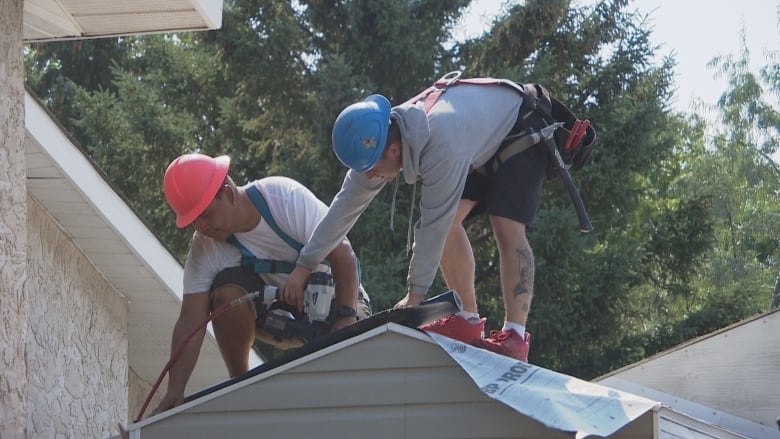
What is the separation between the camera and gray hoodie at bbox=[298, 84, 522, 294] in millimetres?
4418

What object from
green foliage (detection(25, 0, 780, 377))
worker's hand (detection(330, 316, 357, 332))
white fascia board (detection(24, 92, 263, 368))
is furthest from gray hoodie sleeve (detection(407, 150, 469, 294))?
green foliage (detection(25, 0, 780, 377))

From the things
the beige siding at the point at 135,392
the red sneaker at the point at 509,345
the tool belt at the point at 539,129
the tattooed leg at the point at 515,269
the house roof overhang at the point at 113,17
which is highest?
the house roof overhang at the point at 113,17

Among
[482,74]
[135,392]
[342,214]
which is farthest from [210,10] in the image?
[482,74]

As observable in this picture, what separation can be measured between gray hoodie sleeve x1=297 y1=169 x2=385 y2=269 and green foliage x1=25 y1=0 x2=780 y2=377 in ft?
30.9

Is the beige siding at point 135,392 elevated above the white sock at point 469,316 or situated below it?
below

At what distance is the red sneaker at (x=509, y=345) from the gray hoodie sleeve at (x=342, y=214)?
2.42ft

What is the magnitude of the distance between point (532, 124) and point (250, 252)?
1335mm

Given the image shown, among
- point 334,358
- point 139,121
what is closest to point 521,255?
point 334,358

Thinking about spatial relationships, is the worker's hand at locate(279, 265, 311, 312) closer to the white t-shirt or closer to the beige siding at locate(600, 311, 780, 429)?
the white t-shirt

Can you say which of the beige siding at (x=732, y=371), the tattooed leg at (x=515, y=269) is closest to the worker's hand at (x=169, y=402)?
the tattooed leg at (x=515, y=269)

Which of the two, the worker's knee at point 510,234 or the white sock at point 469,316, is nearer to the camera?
the white sock at point 469,316

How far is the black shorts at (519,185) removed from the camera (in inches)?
190

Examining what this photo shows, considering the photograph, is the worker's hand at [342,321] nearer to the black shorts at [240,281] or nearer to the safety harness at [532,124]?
the black shorts at [240,281]

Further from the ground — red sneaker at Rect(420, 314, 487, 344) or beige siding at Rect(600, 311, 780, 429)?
red sneaker at Rect(420, 314, 487, 344)
